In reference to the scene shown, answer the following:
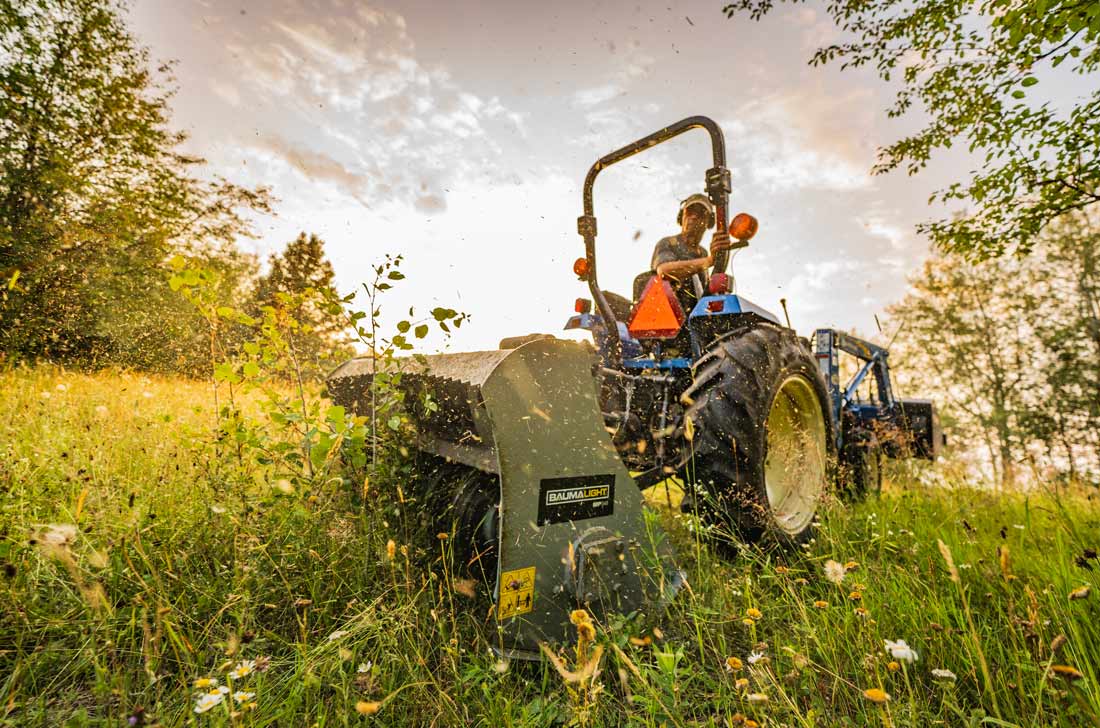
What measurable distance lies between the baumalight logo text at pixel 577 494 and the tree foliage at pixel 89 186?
9.08m

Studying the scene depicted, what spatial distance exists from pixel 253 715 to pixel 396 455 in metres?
1.16

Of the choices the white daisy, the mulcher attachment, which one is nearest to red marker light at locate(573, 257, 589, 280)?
the mulcher attachment

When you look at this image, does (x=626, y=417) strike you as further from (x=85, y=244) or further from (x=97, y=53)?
(x=97, y=53)

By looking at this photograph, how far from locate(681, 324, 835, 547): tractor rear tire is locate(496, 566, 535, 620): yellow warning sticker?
881mm

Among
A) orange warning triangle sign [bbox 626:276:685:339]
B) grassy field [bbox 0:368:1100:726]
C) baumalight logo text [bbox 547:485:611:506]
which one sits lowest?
grassy field [bbox 0:368:1100:726]

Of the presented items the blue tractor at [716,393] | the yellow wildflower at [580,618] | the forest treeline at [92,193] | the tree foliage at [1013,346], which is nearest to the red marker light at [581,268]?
the blue tractor at [716,393]

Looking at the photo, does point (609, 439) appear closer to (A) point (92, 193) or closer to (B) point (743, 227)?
(B) point (743, 227)

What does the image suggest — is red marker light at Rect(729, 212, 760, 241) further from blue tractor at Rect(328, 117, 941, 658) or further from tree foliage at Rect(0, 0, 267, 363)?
tree foliage at Rect(0, 0, 267, 363)

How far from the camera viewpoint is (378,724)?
133cm

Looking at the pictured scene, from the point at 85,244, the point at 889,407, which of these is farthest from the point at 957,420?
the point at 85,244

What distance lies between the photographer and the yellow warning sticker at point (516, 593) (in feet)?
5.04

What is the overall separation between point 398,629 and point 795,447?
8.30ft

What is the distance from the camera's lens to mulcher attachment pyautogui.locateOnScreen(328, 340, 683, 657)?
62.8 inches

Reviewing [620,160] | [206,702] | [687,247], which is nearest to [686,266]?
[687,247]
